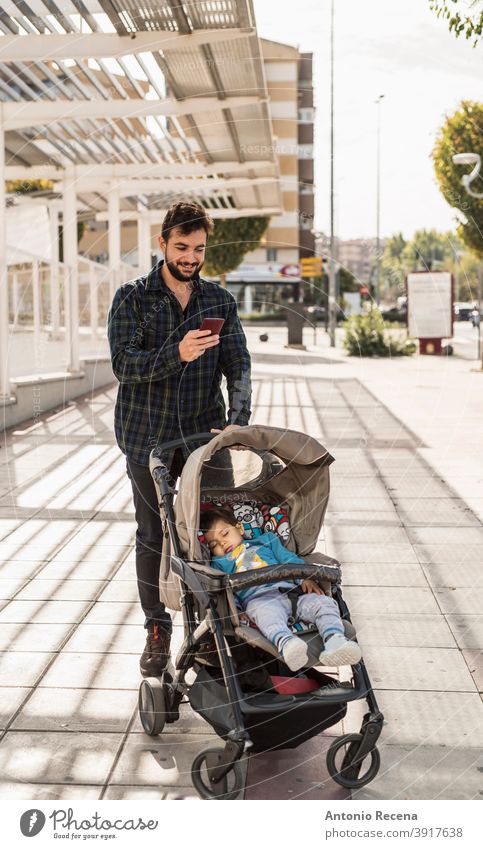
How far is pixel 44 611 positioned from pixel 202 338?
203cm

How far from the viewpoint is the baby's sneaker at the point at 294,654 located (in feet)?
10.5

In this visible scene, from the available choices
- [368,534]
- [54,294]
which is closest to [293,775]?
[368,534]

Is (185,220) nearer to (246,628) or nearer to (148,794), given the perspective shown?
(246,628)

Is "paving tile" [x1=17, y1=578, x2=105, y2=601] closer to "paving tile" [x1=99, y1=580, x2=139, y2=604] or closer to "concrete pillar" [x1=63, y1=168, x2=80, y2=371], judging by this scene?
"paving tile" [x1=99, y1=580, x2=139, y2=604]

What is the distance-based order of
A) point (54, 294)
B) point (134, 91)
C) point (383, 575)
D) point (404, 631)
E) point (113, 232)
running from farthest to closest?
point (113, 232) → point (54, 294) → point (134, 91) → point (383, 575) → point (404, 631)

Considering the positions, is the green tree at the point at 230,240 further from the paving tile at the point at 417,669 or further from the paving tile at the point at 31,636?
the paving tile at the point at 417,669

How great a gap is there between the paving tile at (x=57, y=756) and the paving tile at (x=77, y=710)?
0.20 feet

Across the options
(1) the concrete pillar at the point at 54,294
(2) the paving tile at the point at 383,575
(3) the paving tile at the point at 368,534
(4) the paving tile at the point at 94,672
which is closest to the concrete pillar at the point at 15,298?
(1) the concrete pillar at the point at 54,294

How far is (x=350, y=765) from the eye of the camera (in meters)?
3.34

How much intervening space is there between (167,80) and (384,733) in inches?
325
